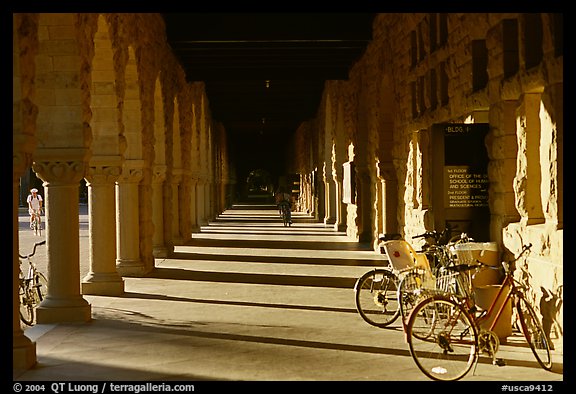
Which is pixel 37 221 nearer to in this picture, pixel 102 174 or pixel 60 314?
pixel 102 174

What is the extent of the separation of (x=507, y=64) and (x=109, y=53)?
16.9 feet

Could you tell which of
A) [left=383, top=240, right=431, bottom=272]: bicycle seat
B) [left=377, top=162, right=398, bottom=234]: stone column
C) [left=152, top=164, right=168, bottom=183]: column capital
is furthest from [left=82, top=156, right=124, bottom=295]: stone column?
[left=377, top=162, right=398, bottom=234]: stone column

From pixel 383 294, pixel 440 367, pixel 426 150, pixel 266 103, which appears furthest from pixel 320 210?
pixel 440 367

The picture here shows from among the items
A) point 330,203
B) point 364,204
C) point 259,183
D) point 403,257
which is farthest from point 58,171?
point 259,183

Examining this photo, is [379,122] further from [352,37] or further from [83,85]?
[83,85]

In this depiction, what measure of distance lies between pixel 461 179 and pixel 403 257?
1.54m

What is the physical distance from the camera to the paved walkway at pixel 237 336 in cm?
664

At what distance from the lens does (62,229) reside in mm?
9242

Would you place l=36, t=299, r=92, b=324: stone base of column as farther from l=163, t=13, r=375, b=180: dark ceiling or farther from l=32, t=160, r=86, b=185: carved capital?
l=163, t=13, r=375, b=180: dark ceiling

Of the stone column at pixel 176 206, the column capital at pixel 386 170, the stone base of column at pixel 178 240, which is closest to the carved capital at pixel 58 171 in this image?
the column capital at pixel 386 170

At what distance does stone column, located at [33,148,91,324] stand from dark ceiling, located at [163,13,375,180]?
7.98 m

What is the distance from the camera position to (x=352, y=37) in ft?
57.5

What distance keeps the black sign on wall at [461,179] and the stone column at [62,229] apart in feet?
12.5
